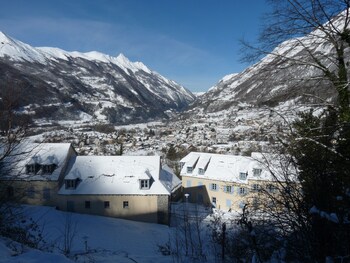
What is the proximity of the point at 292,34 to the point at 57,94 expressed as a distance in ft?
570

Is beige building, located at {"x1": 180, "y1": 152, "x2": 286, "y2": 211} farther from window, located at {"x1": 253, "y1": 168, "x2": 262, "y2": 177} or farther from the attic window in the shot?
the attic window

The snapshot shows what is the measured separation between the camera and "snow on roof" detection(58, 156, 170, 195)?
27.1 meters

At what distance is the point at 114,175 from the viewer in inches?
1125

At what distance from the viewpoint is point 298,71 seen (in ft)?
18.1

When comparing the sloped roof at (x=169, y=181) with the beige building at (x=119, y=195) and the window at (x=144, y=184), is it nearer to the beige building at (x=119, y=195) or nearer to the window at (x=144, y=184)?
the beige building at (x=119, y=195)

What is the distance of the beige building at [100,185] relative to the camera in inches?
1057

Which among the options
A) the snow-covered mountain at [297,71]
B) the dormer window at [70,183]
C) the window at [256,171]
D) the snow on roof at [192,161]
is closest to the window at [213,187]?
the snow on roof at [192,161]

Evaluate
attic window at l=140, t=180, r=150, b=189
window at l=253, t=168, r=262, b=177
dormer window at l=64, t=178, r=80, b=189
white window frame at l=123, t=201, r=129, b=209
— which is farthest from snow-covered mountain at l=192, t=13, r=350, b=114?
window at l=253, t=168, r=262, b=177

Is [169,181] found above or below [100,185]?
above

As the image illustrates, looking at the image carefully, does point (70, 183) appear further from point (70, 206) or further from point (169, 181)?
point (169, 181)

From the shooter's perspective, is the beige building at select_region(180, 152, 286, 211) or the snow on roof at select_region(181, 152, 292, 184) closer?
the snow on roof at select_region(181, 152, 292, 184)

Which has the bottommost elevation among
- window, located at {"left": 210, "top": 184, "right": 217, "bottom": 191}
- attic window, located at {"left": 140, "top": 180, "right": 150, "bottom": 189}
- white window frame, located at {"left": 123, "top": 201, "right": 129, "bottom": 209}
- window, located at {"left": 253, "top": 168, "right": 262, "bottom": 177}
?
white window frame, located at {"left": 123, "top": 201, "right": 129, "bottom": 209}

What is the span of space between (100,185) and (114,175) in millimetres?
1676

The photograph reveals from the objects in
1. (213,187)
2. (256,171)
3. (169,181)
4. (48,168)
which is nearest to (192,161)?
(213,187)
